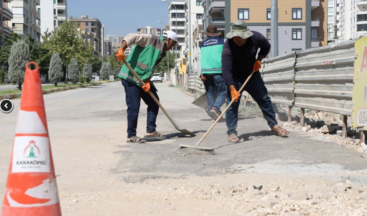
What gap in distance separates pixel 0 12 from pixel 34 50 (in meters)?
28.0

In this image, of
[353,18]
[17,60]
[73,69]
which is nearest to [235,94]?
[17,60]

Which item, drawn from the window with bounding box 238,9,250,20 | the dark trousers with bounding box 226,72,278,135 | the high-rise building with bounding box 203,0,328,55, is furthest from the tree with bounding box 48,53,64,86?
the dark trousers with bounding box 226,72,278,135

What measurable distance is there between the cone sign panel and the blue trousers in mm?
6114

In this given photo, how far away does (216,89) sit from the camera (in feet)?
30.7

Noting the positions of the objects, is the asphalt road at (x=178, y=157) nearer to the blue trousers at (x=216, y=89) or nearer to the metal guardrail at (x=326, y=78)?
the metal guardrail at (x=326, y=78)

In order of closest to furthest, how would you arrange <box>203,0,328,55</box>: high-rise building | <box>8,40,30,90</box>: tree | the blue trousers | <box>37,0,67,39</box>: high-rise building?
the blue trousers, <box>8,40,30,90</box>: tree, <box>203,0,328,55</box>: high-rise building, <box>37,0,67,39</box>: high-rise building

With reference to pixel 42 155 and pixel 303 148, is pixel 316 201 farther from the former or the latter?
pixel 303 148

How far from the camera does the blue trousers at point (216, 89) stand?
29.3 feet

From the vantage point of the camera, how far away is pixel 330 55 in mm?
6910

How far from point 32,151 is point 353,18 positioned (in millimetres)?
144449

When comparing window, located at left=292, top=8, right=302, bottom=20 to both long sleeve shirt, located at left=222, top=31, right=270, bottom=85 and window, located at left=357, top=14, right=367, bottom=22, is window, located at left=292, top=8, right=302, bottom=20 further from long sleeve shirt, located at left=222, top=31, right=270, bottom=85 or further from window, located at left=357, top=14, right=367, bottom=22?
window, located at left=357, top=14, right=367, bottom=22

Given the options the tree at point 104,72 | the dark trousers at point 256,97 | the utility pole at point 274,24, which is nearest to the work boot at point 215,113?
the dark trousers at point 256,97

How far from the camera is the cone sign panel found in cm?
278

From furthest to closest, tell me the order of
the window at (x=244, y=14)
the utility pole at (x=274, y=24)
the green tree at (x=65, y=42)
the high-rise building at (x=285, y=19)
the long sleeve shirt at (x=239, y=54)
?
the window at (x=244, y=14)
the high-rise building at (x=285, y=19)
the green tree at (x=65, y=42)
the utility pole at (x=274, y=24)
the long sleeve shirt at (x=239, y=54)
